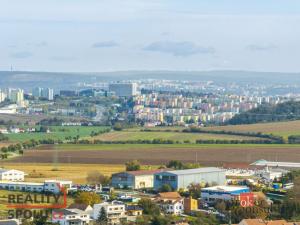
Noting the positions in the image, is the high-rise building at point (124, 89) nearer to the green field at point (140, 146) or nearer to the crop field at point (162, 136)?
the crop field at point (162, 136)

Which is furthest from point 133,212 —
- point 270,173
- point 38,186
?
point 270,173

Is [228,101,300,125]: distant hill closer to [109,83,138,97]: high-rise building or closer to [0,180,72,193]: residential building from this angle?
[0,180,72,193]: residential building

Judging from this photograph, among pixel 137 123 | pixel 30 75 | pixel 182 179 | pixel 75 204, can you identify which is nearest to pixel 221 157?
pixel 182 179

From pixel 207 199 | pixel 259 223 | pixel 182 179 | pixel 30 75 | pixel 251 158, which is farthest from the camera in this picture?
pixel 30 75

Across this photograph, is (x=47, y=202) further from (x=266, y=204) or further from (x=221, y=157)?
(x=221, y=157)

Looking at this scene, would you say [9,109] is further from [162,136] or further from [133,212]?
[133,212]

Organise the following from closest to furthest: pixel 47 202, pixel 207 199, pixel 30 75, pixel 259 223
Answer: pixel 259 223, pixel 47 202, pixel 207 199, pixel 30 75

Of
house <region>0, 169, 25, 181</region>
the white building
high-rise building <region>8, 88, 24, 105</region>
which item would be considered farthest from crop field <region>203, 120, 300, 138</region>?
high-rise building <region>8, 88, 24, 105</region>
